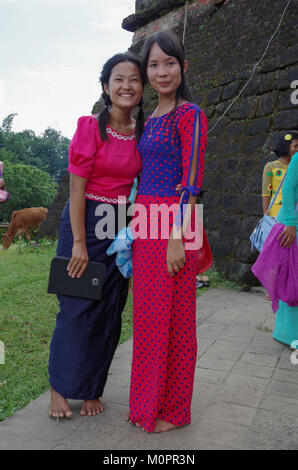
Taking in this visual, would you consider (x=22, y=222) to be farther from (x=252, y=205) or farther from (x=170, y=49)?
(x=170, y=49)

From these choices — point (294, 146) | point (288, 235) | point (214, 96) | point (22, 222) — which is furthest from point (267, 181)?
point (22, 222)

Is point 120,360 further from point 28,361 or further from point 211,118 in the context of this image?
point 211,118

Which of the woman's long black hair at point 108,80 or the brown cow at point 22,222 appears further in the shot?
the brown cow at point 22,222

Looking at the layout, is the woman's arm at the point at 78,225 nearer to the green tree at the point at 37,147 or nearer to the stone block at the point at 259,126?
the stone block at the point at 259,126

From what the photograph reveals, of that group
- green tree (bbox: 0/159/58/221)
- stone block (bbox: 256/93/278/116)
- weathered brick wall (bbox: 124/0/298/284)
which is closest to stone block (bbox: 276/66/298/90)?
weathered brick wall (bbox: 124/0/298/284)

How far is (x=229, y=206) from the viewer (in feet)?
23.2

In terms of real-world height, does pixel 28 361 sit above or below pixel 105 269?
below

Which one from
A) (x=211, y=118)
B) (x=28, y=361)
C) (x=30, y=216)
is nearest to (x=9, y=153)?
(x=30, y=216)

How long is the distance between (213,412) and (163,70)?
5.80ft

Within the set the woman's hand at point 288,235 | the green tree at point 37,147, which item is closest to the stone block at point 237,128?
the woman's hand at point 288,235

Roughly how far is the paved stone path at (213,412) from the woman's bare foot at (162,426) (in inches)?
1.0

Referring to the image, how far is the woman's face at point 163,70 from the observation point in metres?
2.21
